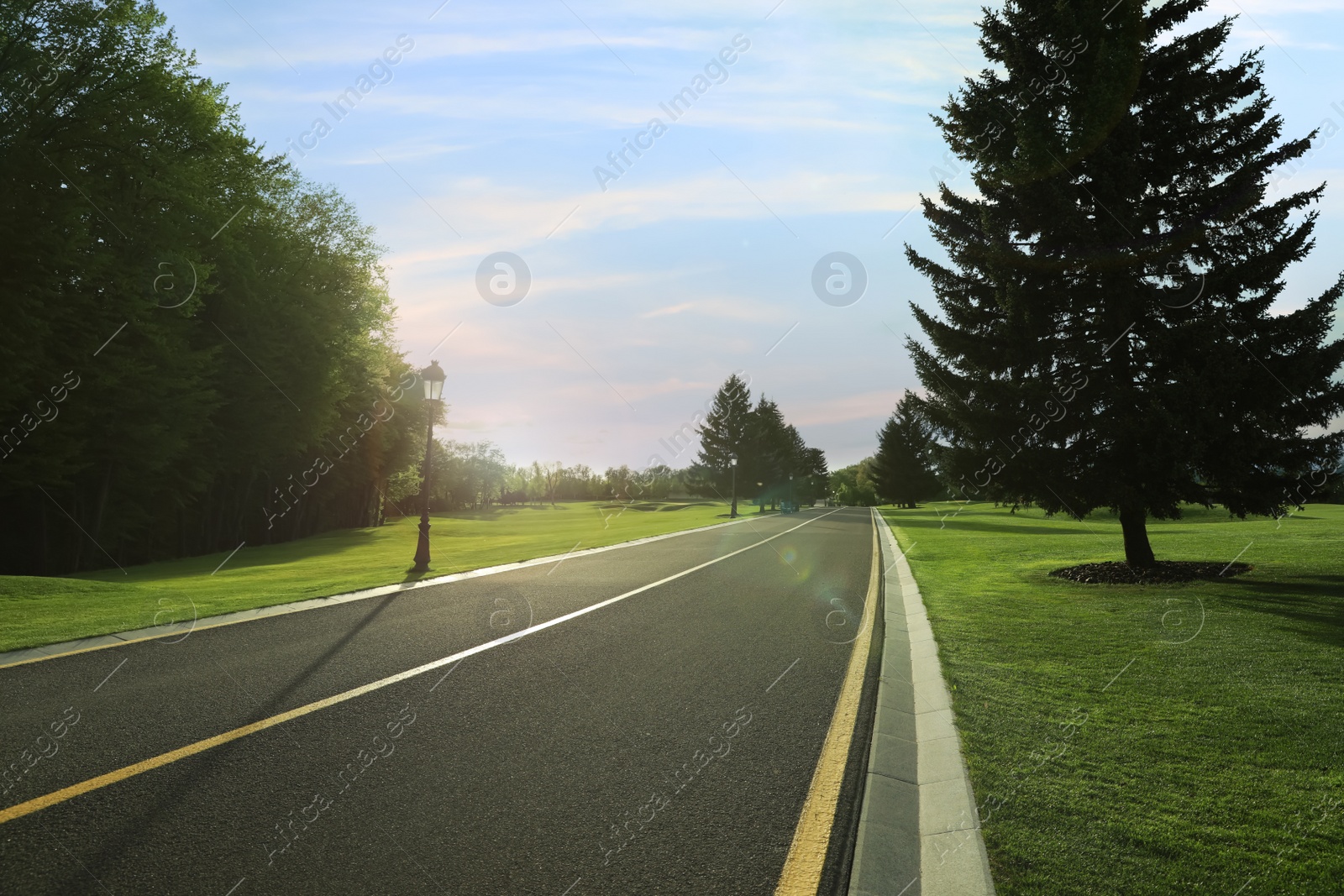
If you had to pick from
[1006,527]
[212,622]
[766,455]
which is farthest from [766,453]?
[212,622]

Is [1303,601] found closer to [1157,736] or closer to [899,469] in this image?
[1157,736]

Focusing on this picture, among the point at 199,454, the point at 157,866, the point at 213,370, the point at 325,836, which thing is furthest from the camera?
the point at 199,454

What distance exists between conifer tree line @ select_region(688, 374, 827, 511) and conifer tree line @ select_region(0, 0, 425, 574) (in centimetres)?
4503

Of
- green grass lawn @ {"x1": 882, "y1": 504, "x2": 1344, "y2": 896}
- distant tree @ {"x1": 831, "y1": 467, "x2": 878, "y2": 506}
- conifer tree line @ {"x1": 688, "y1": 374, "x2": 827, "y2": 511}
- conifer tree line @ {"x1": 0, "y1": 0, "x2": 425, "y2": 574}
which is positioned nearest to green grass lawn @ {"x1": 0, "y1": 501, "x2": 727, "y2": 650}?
conifer tree line @ {"x1": 0, "y1": 0, "x2": 425, "y2": 574}

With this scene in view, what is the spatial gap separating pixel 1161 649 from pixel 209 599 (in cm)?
1249

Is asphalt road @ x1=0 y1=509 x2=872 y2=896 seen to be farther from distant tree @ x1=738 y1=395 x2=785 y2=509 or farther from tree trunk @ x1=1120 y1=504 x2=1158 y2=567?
distant tree @ x1=738 y1=395 x2=785 y2=509

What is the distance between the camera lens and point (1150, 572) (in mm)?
13133

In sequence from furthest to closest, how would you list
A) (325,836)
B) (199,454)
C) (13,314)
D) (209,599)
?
(199,454) → (13,314) → (209,599) → (325,836)

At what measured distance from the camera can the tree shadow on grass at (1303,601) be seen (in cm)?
795

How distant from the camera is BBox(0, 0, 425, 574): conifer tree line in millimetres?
17672

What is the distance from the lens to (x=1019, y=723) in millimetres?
5043

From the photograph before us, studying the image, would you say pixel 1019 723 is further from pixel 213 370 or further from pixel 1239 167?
pixel 213 370

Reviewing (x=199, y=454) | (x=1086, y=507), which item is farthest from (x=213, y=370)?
(x=1086, y=507)

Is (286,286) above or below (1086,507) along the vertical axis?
above
